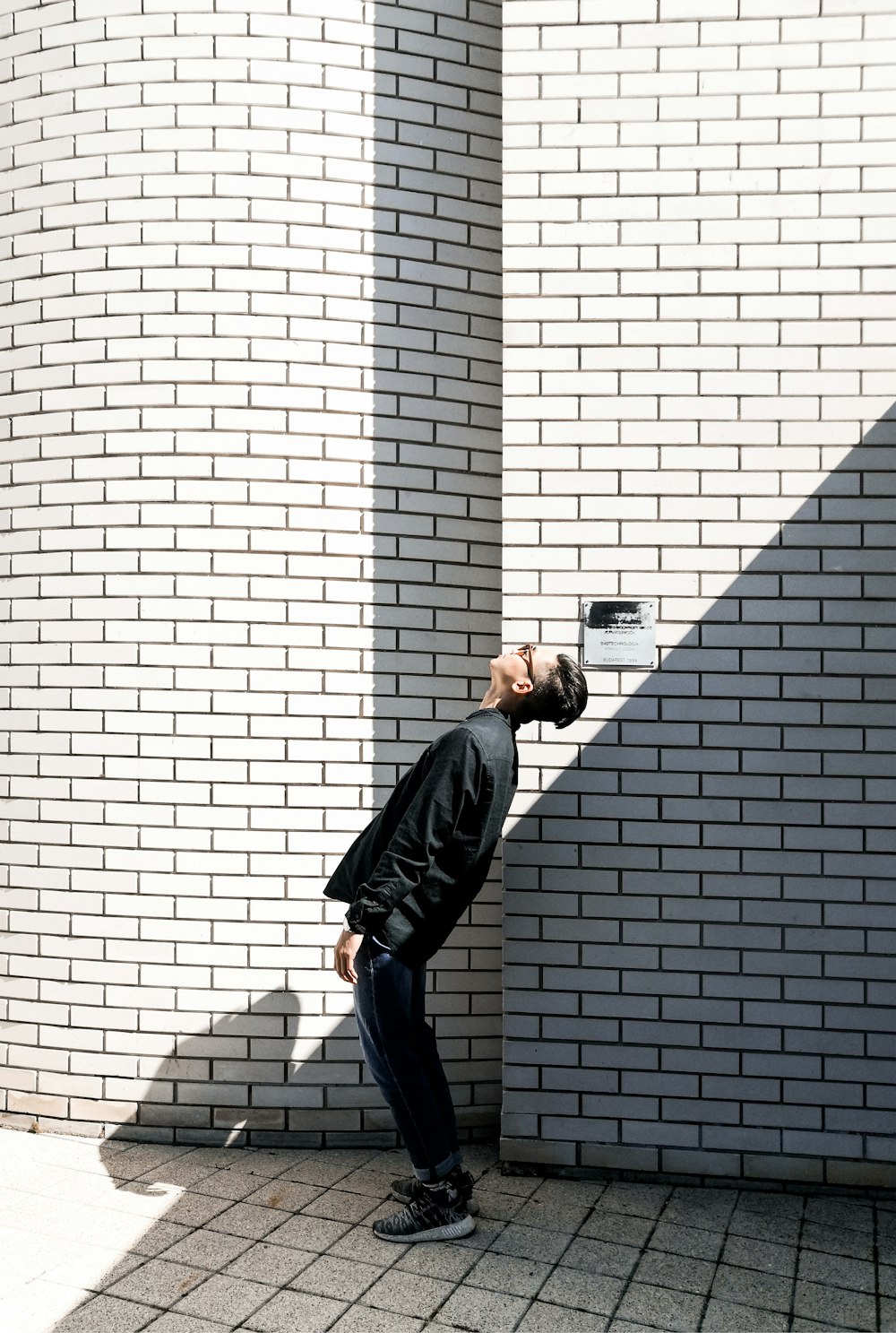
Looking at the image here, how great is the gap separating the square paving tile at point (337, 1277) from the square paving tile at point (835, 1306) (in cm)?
127

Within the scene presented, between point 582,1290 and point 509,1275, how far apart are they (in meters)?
0.23

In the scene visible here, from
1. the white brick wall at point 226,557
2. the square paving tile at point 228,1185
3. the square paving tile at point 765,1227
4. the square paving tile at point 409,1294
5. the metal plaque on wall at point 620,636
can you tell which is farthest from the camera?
the white brick wall at point 226,557

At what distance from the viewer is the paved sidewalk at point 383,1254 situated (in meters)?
2.87

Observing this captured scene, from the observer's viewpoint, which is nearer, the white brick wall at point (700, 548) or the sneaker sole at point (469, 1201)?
the sneaker sole at point (469, 1201)

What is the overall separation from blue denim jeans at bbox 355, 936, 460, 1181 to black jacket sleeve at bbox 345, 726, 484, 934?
0.21 meters

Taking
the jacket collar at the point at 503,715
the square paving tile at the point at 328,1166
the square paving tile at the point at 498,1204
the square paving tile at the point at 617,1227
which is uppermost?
the jacket collar at the point at 503,715

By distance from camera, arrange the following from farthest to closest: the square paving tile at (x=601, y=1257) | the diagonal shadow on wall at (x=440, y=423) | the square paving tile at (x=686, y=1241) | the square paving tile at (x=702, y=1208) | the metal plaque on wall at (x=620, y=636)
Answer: the diagonal shadow on wall at (x=440, y=423) → the metal plaque on wall at (x=620, y=636) → the square paving tile at (x=702, y=1208) → the square paving tile at (x=686, y=1241) → the square paving tile at (x=601, y=1257)

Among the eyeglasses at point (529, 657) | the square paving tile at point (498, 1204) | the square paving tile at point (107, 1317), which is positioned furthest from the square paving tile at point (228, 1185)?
the eyeglasses at point (529, 657)

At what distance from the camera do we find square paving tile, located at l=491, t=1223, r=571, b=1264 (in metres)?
3.21

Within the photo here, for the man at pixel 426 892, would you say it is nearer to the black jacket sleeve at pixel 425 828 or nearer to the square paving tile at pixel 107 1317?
the black jacket sleeve at pixel 425 828

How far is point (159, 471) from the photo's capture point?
4.16 m

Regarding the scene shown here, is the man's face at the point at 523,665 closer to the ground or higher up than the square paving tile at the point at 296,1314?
higher up

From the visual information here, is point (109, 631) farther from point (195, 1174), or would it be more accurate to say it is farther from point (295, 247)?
point (195, 1174)

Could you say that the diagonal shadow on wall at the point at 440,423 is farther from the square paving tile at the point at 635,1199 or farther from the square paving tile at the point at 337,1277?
the square paving tile at the point at 337,1277
